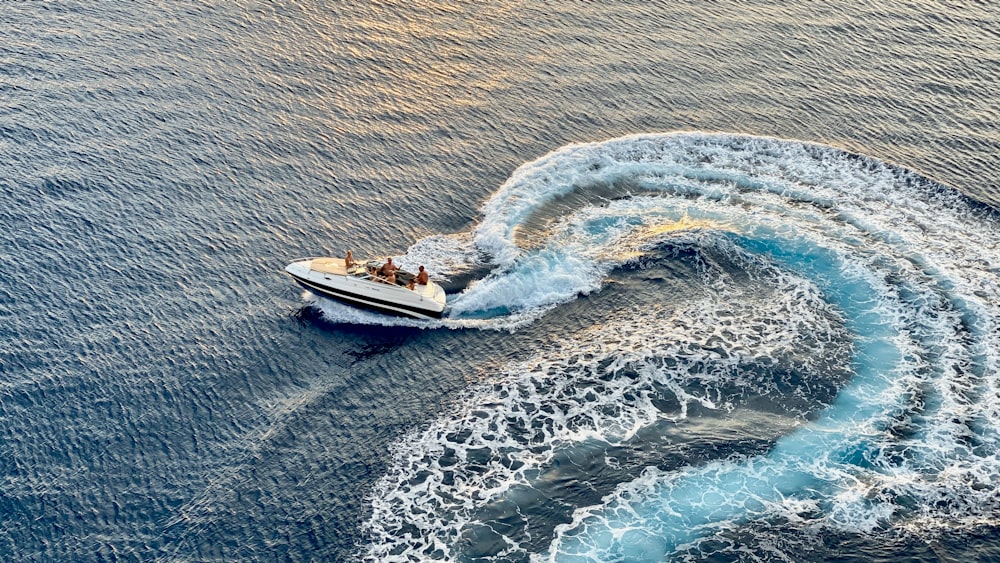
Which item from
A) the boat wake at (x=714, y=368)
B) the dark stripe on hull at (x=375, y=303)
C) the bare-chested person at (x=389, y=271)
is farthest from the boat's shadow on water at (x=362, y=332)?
the boat wake at (x=714, y=368)

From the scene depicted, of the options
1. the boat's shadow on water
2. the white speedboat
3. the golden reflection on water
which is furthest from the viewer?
the golden reflection on water

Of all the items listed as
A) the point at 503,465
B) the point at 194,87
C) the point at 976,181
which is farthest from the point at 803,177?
the point at 194,87

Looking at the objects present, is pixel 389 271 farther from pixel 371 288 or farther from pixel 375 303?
pixel 375 303

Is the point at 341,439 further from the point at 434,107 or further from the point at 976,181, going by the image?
the point at 976,181

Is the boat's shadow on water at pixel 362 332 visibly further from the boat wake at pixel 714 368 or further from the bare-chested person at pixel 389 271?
the boat wake at pixel 714 368

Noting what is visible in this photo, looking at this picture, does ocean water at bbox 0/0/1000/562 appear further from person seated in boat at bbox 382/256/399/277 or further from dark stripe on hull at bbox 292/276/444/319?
person seated in boat at bbox 382/256/399/277

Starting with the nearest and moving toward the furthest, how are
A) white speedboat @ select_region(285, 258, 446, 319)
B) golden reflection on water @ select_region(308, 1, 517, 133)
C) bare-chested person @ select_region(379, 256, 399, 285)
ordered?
white speedboat @ select_region(285, 258, 446, 319), bare-chested person @ select_region(379, 256, 399, 285), golden reflection on water @ select_region(308, 1, 517, 133)

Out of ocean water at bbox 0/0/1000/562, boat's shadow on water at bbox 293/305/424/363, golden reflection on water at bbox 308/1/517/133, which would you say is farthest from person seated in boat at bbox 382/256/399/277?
golden reflection on water at bbox 308/1/517/133
